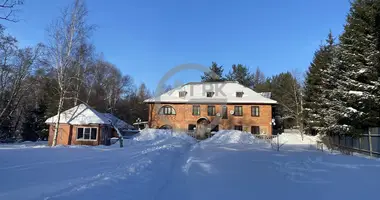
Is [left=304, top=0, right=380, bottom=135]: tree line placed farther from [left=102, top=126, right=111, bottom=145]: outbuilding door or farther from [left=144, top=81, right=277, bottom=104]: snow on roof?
[left=102, top=126, right=111, bottom=145]: outbuilding door

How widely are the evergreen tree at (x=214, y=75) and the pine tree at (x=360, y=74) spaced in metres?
31.9

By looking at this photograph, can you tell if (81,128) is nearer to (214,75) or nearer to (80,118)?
(80,118)

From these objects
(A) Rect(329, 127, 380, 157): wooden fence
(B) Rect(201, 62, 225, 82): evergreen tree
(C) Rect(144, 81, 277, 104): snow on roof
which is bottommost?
(A) Rect(329, 127, 380, 157): wooden fence

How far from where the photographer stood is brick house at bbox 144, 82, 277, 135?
30.3 m

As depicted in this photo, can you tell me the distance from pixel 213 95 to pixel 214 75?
16781mm

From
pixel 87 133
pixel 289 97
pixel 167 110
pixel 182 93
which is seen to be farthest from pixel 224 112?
pixel 87 133

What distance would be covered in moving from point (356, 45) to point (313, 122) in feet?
31.8

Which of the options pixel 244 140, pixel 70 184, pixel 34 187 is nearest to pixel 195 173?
pixel 70 184

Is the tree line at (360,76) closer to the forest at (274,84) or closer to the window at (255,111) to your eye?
the forest at (274,84)

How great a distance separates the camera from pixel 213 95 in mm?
32781

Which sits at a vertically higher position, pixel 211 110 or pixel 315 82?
pixel 315 82

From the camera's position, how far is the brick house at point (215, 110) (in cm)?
3033

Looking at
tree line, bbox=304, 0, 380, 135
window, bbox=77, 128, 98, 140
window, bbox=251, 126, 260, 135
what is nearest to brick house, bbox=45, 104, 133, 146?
window, bbox=77, 128, 98, 140

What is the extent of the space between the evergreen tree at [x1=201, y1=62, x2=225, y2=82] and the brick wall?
17061 mm
